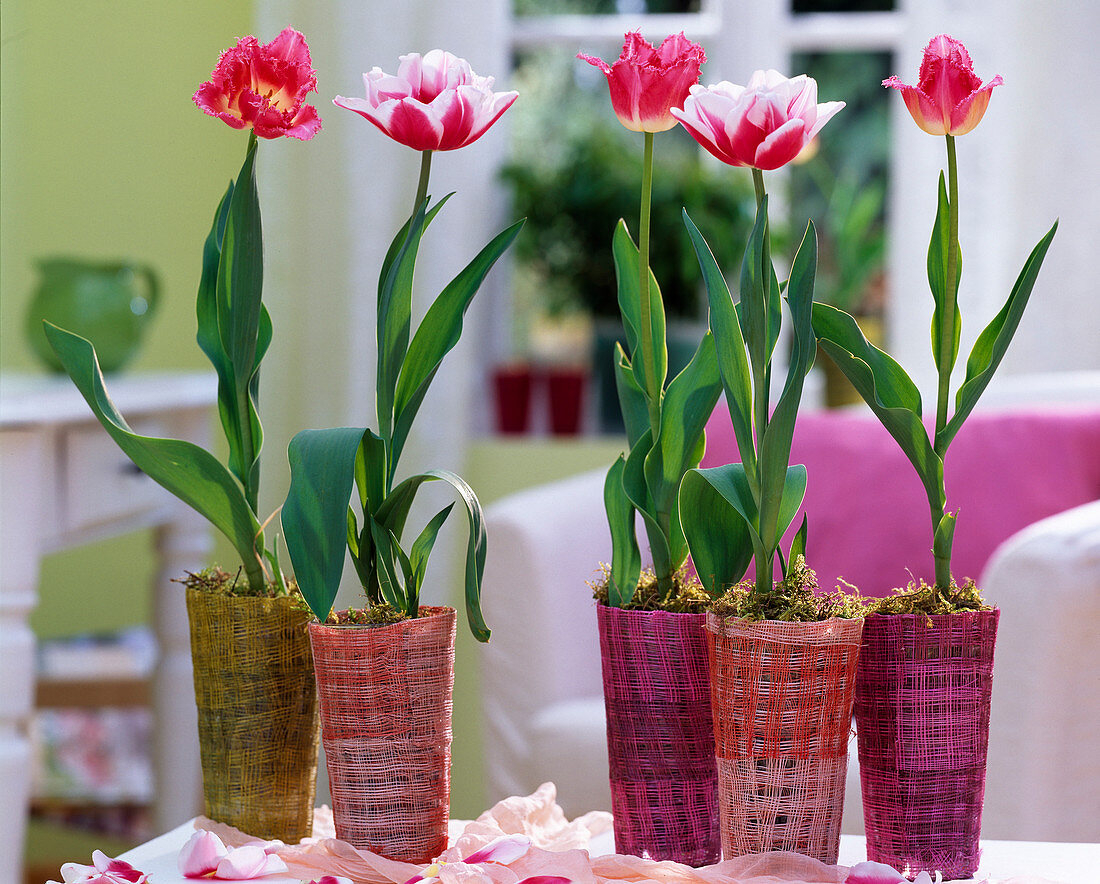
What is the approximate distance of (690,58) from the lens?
1.86ft

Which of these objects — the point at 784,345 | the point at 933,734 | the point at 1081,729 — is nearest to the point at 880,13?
the point at 784,345

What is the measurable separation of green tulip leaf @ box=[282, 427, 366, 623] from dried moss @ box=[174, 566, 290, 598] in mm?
56

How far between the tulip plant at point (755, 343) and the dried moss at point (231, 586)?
0.23 m

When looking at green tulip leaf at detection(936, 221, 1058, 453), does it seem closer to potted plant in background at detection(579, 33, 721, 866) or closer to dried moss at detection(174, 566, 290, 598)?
potted plant in background at detection(579, 33, 721, 866)

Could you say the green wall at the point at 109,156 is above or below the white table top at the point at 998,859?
above

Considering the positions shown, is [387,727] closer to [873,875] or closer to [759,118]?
[873,875]

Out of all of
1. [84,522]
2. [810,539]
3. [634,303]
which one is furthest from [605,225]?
[634,303]

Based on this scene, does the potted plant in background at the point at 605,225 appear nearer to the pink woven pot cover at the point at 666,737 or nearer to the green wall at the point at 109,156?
the green wall at the point at 109,156

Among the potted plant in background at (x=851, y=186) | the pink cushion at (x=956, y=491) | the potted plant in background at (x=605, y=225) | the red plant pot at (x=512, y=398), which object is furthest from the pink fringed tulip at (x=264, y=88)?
the potted plant in background at (x=851, y=186)

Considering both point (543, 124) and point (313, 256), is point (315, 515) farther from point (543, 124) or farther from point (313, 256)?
point (543, 124)

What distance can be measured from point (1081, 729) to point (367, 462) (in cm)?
68

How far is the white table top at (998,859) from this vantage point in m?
0.58

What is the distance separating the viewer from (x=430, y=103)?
569 mm

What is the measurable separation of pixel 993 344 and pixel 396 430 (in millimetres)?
316
